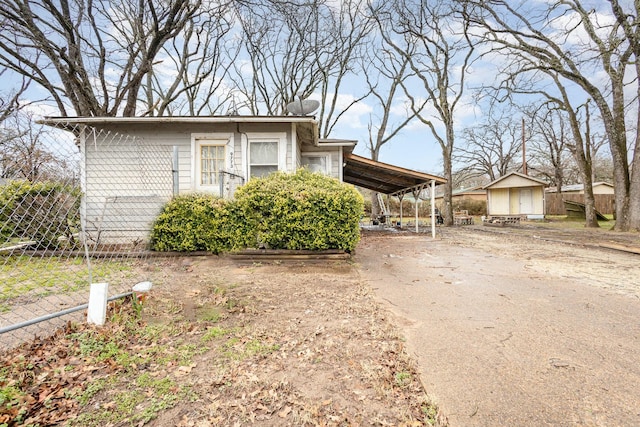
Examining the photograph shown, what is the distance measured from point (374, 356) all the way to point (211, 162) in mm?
7298

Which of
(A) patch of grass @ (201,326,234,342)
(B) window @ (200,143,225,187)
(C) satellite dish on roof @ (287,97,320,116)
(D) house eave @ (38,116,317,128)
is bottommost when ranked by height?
(A) patch of grass @ (201,326,234,342)

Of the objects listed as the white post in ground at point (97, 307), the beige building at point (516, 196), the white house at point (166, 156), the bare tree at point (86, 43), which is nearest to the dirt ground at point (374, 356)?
the white post in ground at point (97, 307)

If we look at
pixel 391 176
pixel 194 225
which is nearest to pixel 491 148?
pixel 391 176

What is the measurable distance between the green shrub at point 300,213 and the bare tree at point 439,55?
12715 millimetres

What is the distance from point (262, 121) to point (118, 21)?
10265 mm

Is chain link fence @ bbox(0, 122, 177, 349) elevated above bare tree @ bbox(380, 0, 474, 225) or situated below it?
below

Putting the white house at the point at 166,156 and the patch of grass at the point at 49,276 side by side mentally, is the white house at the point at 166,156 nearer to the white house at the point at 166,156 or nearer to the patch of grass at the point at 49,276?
the white house at the point at 166,156

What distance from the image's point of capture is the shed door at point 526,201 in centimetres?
2184

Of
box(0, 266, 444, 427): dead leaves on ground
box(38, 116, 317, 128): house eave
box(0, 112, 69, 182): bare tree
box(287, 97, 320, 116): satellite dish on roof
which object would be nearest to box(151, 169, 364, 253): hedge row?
box(38, 116, 317, 128): house eave

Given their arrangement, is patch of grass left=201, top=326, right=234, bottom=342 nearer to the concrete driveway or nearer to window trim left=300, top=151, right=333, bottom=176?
the concrete driveway

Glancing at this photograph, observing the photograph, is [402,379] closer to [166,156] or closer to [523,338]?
[523,338]

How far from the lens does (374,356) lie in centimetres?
233

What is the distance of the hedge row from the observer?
603cm

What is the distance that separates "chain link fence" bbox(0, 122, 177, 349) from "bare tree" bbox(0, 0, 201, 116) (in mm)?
4995
